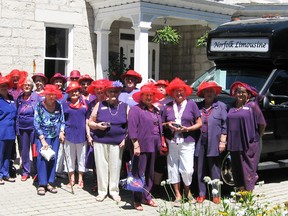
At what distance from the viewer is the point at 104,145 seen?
670 centimetres

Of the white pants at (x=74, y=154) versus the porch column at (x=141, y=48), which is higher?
the porch column at (x=141, y=48)

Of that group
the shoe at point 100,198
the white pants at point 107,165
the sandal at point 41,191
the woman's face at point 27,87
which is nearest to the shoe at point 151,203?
the white pants at point 107,165

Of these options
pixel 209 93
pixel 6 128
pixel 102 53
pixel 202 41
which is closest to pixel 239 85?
pixel 209 93

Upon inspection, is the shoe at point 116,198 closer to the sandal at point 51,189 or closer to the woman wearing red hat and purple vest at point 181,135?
the woman wearing red hat and purple vest at point 181,135

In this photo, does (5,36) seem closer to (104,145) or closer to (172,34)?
(172,34)

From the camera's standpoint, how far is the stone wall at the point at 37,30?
12.2 meters

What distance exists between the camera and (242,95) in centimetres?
658

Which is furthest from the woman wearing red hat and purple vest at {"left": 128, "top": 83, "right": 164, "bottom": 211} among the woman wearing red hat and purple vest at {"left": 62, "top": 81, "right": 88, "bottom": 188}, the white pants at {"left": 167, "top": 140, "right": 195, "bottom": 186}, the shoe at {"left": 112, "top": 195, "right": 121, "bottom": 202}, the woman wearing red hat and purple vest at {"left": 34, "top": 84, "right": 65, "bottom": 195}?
the woman wearing red hat and purple vest at {"left": 34, "top": 84, "right": 65, "bottom": 195}

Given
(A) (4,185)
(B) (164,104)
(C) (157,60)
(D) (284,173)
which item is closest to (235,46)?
(B) (164,104)

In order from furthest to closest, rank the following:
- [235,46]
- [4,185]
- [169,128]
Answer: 1. [235,46]
2. [4,185]
3. [169,128]

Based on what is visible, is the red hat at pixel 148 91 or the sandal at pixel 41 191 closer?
the red hat at pixel 148 91

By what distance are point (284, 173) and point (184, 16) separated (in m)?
6.14

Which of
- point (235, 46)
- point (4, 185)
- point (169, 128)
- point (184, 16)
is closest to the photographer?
point (169, 128)

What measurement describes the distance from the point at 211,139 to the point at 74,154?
230cm
